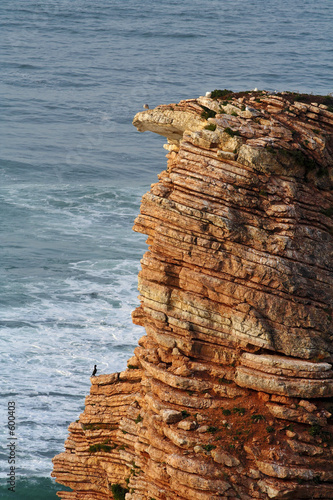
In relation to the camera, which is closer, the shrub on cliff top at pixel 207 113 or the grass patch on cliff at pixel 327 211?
the grass patch on cliff at pixel 327 211

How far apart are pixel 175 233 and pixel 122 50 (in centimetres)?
10284

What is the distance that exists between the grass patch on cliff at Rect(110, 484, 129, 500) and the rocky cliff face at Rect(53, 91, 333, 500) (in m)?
2.00

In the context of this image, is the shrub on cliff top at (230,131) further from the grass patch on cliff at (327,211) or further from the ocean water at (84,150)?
the ocean water at (84,150)

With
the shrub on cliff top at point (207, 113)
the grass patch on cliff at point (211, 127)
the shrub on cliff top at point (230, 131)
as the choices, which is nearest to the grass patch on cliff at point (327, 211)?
the shrub on cliff top at point (230, 131)

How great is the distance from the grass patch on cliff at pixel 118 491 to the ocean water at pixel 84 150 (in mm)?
7919

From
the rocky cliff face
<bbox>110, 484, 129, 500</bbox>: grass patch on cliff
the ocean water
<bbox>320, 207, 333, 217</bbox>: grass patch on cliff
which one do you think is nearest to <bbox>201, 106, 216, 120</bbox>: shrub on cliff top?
the rocky cliff face

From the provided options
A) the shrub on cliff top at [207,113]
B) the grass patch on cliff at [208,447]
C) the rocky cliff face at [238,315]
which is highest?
the shrub on cliff top at [207,113]

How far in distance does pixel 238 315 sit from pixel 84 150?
216ft

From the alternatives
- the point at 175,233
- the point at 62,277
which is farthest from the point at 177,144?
the point at 62,277

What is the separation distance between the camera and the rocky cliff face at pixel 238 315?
87.0ft

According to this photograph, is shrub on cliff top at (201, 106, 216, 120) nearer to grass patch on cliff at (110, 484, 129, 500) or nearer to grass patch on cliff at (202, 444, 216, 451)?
grass patch on cliff at (202, 444, 216, 451)

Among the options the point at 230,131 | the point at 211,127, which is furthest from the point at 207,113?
the point at 230,131

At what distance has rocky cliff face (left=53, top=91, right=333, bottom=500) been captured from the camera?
26.5 m

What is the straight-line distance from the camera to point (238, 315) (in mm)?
27766
